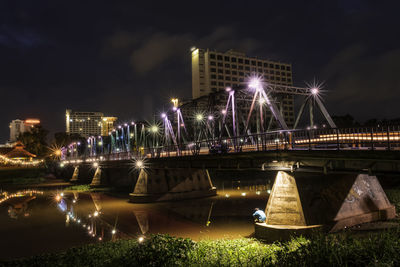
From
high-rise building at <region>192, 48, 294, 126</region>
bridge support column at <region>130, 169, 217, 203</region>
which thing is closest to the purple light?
bridge support column at <region>130, 169, 217, 203</region>

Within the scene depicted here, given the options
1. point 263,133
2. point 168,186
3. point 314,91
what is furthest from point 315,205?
point 168,186

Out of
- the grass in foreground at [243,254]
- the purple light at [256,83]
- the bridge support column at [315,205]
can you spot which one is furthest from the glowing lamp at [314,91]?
the grass in foreground at [243,254]

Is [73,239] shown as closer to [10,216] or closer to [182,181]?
[10,216]

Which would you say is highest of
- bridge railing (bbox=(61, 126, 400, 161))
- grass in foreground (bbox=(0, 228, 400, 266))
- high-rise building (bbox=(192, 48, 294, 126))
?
high-rise building (bbox=(192, 48, 294, 126))

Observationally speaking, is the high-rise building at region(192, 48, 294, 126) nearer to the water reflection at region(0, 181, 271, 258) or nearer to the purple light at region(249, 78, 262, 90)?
the water reflection at region(0, 181, 271, 258)

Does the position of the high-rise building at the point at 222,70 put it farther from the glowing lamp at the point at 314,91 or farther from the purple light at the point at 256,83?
the purple light at the point at 256,83

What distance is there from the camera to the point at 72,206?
125 feet

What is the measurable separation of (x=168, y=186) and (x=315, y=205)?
22.8 m

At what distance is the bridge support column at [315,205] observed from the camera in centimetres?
1786

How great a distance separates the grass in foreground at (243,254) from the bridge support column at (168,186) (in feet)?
69.1

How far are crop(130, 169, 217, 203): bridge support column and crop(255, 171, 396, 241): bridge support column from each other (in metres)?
20.3

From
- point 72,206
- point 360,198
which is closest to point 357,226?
point 360,198

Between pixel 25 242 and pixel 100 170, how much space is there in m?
42.8

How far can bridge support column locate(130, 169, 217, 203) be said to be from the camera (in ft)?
123
